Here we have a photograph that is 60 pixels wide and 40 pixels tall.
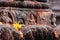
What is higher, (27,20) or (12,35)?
(12,35)

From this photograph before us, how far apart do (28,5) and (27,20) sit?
0.29 metres

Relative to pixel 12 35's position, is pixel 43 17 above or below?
below

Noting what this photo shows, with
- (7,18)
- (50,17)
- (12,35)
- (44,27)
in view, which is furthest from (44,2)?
(12,35)

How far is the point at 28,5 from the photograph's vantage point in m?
4.09

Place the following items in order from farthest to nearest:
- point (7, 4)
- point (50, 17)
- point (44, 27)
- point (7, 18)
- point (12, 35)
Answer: point (50, 17)
point (7, 4)
point (7, 18)
point (44, 27)
point (12, 35)

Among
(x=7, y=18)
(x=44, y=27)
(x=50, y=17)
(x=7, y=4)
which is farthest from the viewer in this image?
(x=50, y=17)

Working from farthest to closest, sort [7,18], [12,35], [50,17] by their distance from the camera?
[50,17]
[7,18]
[12,35]

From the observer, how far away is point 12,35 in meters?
2.37

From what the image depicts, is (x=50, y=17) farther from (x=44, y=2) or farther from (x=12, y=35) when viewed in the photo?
(x=12, y=35)

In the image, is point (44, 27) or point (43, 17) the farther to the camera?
point (43, 17)

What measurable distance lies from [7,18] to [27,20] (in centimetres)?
40

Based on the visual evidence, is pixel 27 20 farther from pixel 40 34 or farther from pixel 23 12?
pixel 40 34

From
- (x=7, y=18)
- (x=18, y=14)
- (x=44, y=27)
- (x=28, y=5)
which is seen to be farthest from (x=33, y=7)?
(x=44, y=27)

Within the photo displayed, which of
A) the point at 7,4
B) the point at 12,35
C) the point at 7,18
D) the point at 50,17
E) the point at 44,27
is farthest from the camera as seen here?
the point at 50,17
